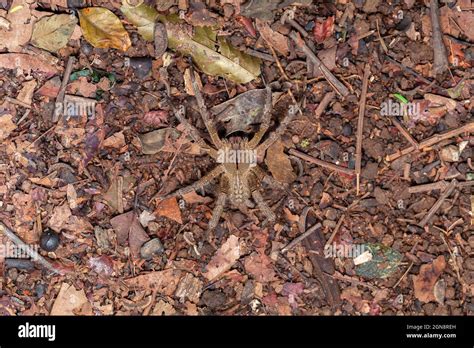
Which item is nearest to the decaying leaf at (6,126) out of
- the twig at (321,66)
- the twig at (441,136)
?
the twig at (321,66)

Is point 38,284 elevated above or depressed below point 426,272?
below

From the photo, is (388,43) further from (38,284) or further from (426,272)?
(38,284)

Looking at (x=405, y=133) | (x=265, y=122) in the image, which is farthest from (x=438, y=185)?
(x=265, y=122)

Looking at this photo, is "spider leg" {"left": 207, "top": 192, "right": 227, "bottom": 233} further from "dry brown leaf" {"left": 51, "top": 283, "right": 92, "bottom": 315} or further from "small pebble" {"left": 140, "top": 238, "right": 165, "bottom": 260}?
"dry brown leaf" {"left": 51, "top": 283, "right": 92, "bottom": 315}

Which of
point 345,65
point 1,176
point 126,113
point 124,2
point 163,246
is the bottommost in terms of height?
point 163,246

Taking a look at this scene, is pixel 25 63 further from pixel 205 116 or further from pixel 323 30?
pixel 323 30
